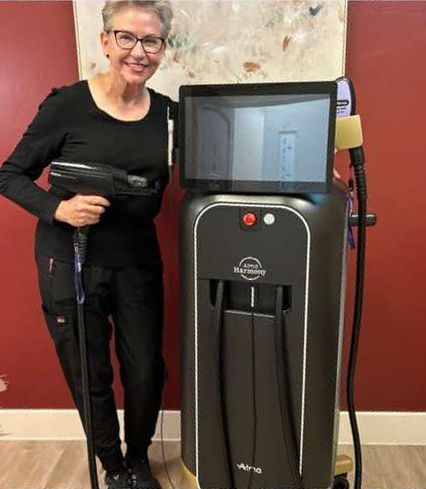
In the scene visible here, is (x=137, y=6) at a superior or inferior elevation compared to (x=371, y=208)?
superior

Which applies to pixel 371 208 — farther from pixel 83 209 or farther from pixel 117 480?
pixel 117 480

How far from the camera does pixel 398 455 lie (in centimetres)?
187

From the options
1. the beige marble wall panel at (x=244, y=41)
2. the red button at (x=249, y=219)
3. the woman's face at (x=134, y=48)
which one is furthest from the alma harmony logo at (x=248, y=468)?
the beige marble wall panel at (x=244, y=41)

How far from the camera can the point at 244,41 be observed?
1.61 meters

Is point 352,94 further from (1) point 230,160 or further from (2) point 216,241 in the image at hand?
(2) point 216,241

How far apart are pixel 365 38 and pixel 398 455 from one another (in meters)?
1.42

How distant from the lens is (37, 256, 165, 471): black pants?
1434 millimetres

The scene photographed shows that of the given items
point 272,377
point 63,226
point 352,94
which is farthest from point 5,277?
point 352,94

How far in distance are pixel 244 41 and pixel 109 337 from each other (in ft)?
3.22

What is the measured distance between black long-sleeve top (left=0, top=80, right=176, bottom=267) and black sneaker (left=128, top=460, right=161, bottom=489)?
70 cm

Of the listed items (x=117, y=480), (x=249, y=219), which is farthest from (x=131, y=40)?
(x=117, y=480)

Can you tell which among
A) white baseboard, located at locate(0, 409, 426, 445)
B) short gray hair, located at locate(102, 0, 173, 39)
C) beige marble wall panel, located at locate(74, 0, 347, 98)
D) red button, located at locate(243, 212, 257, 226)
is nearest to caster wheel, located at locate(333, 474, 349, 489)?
white baseboard, located at locate(0, 409, 426, 445)

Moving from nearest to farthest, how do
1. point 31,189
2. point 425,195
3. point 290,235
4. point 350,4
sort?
1. point 290,235
2. point 31,189
3. point 350,4
4. point 425,195

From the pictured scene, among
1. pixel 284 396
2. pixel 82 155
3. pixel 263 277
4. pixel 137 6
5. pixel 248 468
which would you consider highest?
pixel 137 6
